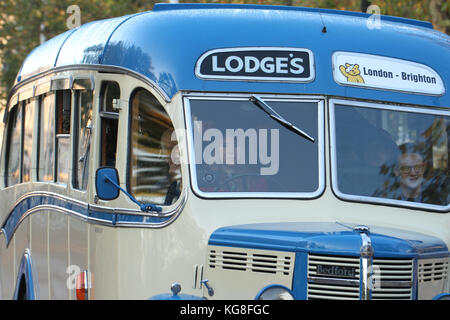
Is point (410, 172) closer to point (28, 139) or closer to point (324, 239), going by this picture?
point (324, 239)

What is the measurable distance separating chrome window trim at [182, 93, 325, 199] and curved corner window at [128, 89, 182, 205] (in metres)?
0.14

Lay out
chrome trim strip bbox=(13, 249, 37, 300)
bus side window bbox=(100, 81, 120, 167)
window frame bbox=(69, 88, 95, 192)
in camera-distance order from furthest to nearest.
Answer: chrome trim strip bbox=(13, 249, 37, 300)
window frame bbox=(69, 88, 95, 192)
bus side window bbox=(100, 81, 120, 167)

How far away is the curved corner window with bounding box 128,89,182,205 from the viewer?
283 inches

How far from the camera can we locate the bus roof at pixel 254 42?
7.28 metres

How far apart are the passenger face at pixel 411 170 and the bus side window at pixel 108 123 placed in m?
2.04

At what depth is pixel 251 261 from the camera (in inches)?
259

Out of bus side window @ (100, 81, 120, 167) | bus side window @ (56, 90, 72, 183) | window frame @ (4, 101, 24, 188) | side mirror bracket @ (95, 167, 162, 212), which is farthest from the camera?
window frame @ (4, 101, 24, 188)

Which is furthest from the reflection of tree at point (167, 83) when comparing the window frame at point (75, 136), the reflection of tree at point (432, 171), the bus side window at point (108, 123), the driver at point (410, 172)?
the driver at point (410, 172)

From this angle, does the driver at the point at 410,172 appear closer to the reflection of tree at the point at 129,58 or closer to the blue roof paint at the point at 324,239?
the blue roof paint at the point at 324,239

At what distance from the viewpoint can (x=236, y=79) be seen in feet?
23.7

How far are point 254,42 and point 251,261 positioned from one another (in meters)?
1.66

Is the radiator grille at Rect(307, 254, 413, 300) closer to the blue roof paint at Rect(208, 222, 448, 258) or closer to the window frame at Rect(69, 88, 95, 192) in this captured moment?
the blue roof paint at Rect(208, 222, 448, 258)

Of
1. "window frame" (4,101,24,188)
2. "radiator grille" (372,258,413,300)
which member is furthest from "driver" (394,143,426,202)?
"window frame" (4,101,24,188)
